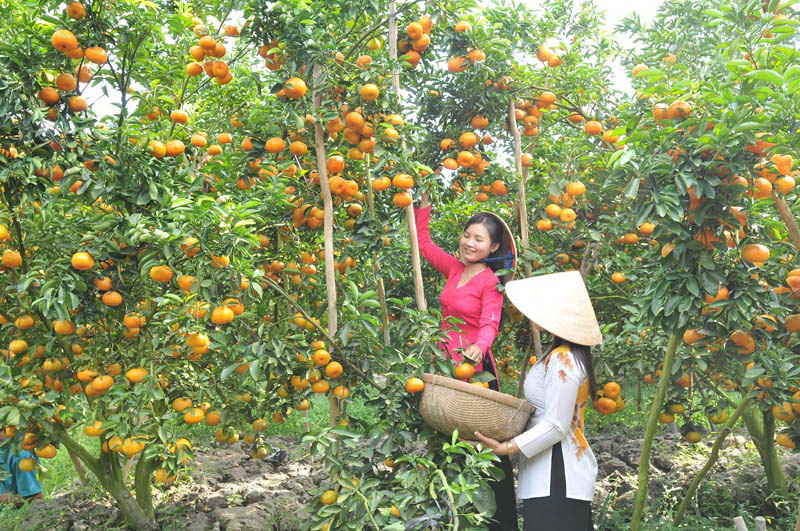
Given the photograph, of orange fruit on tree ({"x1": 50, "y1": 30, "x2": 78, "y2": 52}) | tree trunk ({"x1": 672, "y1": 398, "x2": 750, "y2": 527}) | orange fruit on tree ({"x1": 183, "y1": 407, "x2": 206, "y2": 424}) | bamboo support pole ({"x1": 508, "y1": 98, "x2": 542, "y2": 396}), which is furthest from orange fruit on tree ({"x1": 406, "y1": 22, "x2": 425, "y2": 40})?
tree trunk ({"x1": 672, "y1": 398, "x2": 750, "y2": 527})

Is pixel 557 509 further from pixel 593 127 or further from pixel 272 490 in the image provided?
pixel 272 490

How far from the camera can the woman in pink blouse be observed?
8.14 feet

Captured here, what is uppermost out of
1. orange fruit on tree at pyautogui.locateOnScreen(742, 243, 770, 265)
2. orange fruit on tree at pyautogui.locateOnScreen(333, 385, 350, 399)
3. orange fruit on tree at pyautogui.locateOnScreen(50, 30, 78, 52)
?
orange fruit on tree at pyautogui.locateOnScreen(50, 30, 78, 52)

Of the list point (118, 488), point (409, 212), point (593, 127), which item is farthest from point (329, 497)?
point (593, 127)

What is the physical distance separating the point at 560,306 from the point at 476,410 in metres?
0.46

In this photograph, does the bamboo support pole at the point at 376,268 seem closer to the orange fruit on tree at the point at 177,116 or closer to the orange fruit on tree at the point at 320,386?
the orange fruit on tree at the point at 320,386

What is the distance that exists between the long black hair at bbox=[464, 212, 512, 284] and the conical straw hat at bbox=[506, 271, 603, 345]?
0.47 meters

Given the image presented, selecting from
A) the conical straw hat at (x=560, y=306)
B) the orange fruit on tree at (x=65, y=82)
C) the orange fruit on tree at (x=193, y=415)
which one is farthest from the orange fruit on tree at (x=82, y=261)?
the conical straw hat at (x=560, y=306)

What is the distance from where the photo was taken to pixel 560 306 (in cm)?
205

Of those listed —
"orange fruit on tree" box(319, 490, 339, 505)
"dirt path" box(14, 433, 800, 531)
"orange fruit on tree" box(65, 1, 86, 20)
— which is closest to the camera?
"orange fruit on tree" box(65, 1, 86, 20)

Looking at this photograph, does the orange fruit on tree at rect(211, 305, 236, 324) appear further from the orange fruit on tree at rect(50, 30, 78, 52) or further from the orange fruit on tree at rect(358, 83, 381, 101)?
the orange fruit on tree at rect(50, 30, 78, 52)

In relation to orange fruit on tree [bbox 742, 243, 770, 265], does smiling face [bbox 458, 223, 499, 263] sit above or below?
above

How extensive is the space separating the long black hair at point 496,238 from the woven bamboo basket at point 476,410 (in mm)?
733

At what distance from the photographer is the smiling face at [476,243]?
2594 mm
